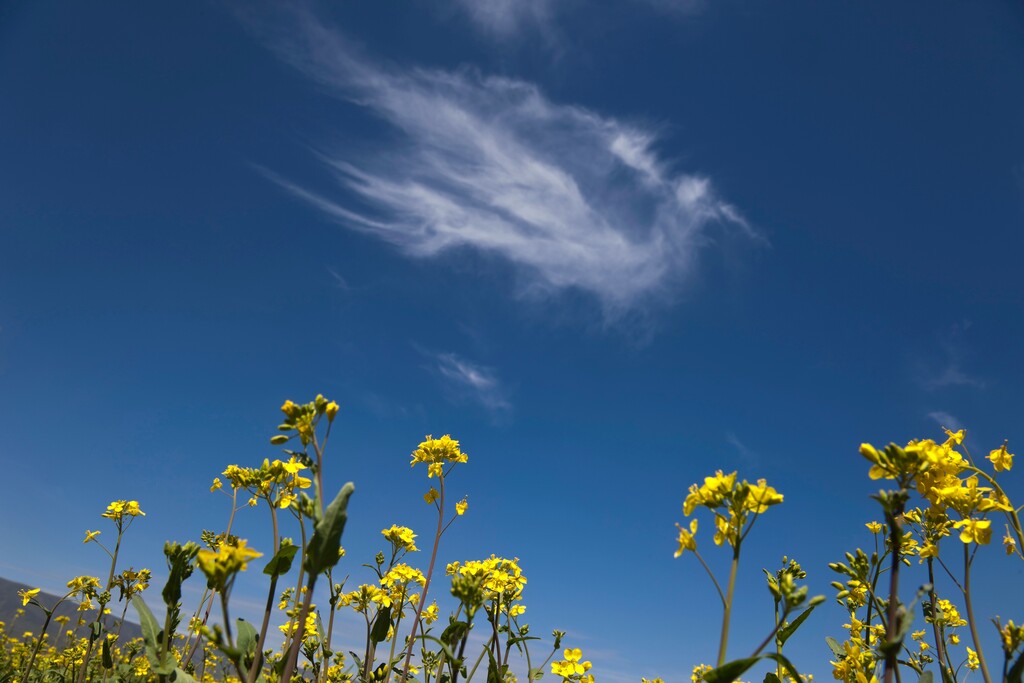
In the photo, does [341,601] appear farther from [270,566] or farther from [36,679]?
[36,679]

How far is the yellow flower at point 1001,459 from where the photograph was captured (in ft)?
13.0

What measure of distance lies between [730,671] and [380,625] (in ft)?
11.4

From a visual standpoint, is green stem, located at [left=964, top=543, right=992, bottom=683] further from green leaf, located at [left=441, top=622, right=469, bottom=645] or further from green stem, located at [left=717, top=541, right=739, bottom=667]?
green leaf, located at [left=441, top=622, right=469, bottom=645]

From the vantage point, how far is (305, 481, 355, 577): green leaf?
8.13 feet

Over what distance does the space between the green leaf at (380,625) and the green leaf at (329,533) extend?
2.51 m

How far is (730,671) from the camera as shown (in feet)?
6.97

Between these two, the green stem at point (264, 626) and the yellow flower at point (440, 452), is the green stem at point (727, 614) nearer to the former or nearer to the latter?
the green stem at point (264, 626)

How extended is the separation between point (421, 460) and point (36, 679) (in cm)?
767

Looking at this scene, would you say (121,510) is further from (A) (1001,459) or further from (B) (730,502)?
(A) (1001,459)

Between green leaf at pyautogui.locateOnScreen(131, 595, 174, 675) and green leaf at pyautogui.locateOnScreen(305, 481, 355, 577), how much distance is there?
1072mm

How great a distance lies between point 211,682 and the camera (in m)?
7.50

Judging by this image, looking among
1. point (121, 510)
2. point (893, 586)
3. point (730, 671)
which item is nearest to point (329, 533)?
point (730, 671)

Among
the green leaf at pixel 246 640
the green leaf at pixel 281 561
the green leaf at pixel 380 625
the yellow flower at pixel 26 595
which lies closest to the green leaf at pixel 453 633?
the green leaf at pixel 380 625

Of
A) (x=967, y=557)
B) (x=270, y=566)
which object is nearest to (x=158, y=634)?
(x=270, y=566)
